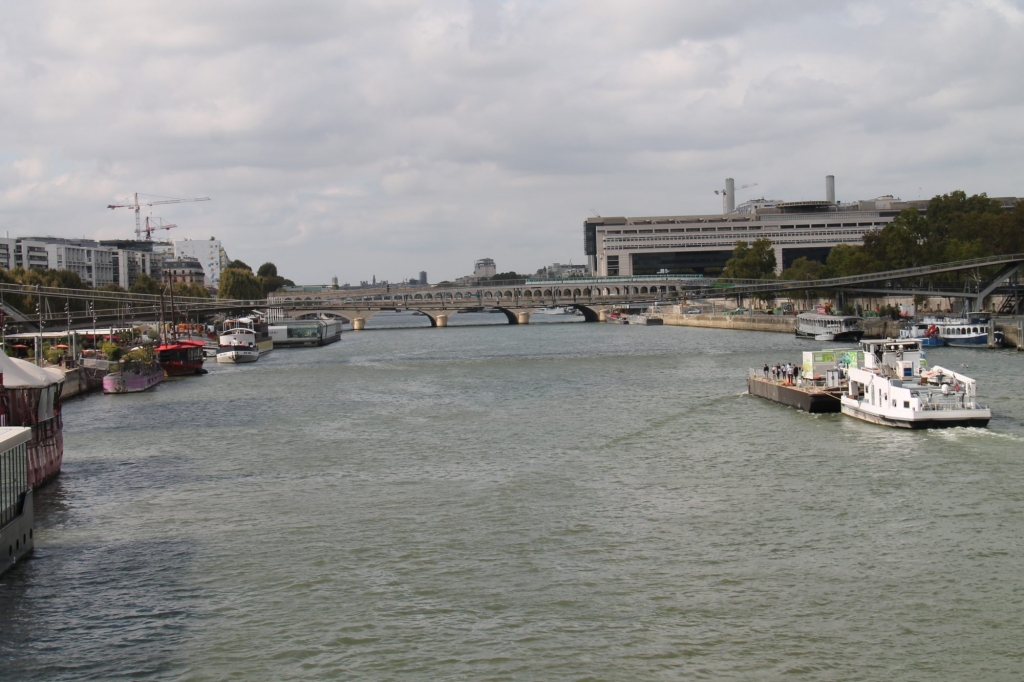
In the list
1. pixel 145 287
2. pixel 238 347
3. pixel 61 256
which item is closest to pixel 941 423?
pixel 238 347

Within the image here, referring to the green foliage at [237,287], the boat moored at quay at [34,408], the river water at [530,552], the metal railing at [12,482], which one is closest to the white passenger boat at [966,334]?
the river water at [530,552]

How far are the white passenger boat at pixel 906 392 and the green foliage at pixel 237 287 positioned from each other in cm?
12963

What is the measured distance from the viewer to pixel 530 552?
2059 centimetres

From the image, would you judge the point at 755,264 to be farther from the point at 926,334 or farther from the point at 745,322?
the point at 926,334

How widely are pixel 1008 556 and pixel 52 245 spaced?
576ft

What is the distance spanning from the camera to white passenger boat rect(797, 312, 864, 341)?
79125mm

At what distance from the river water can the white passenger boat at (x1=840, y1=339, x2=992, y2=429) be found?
859 mm

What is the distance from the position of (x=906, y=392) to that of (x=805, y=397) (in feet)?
19.9

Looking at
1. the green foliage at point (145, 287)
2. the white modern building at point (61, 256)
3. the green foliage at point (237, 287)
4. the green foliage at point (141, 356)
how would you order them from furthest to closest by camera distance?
the white modern building at point (61, 256)
the green foliage at point (237, 287)
the green foliage at point (145, 287)
the green foliage at point (141, 356)

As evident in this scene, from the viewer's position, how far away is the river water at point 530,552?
15.6 metres

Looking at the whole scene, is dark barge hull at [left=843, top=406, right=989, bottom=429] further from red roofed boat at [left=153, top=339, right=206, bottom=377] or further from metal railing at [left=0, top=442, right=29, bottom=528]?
red roofed boat at [left=153, top=339, right=206, bottom=377]

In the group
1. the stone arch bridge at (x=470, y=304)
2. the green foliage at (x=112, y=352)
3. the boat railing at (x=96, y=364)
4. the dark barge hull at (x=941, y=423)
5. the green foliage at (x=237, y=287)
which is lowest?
the dark barge hull at (x=941, y=423)

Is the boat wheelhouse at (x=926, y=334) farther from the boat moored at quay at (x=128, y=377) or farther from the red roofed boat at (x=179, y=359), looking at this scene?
the boat moored at quay at (x=128, y=377)

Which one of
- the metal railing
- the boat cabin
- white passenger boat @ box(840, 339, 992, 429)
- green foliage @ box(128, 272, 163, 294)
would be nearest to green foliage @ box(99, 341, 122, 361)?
white passenger boat @ box(840, 339, 992, 429)
